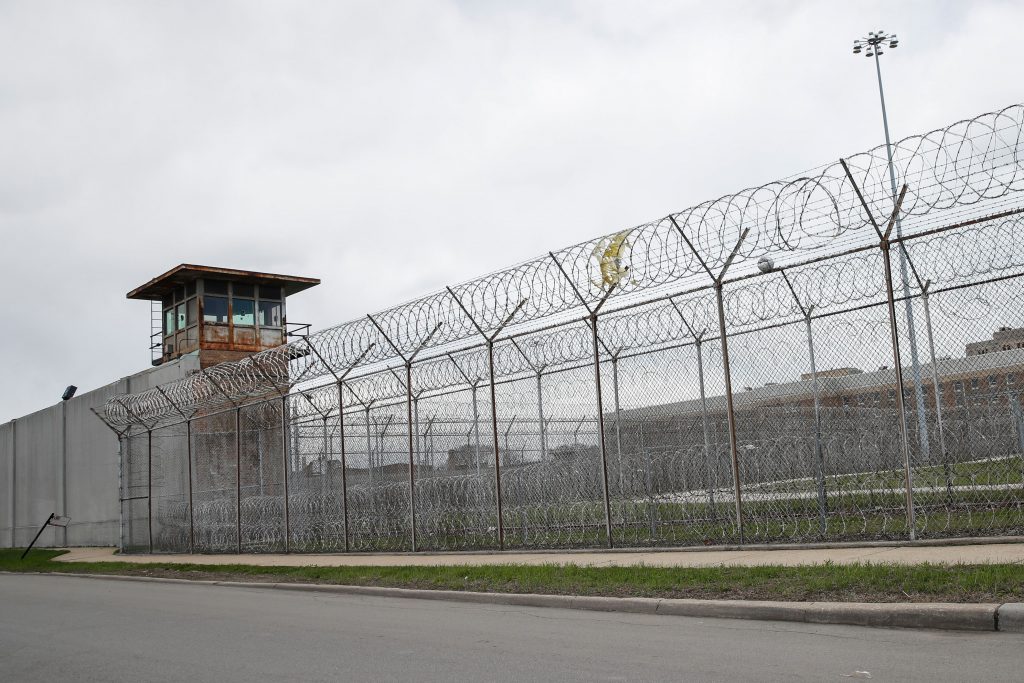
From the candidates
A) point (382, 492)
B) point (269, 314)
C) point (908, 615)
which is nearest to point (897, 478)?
point (908, 615)

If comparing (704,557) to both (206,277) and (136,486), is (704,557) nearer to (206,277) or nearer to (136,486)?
(136,486)

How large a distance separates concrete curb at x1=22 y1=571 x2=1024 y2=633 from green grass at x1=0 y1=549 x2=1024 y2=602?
200 millimetres

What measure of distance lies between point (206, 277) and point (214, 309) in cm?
97

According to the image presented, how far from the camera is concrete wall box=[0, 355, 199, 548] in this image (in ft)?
91.4

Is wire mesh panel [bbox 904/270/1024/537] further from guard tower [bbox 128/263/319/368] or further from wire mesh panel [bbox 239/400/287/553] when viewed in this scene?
guard tower [bbox 128/263/319/368]

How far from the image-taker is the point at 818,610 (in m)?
7.30

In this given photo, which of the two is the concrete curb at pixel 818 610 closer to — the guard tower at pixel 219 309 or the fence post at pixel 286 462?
the fence post at pixel 286 462

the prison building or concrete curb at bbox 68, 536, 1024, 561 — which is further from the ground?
the prison building

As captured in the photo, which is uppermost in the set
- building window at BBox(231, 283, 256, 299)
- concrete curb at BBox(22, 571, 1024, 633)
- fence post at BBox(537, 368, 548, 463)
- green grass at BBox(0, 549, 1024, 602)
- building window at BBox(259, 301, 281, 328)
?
building window at BBox(231, 283, 256, 299)

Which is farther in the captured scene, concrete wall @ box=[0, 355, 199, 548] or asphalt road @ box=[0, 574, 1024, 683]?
concrete wall @ box=[0, 355, 199, 548]

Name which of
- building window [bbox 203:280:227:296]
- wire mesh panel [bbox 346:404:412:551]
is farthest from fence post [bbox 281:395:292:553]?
building window [bbox 203:280:227:296]

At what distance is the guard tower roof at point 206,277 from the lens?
1186 inches

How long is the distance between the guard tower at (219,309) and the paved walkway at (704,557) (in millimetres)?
14250

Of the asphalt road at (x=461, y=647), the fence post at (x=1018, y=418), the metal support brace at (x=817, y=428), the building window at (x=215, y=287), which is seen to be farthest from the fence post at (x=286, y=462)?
the building window at (x=215, y=287)
